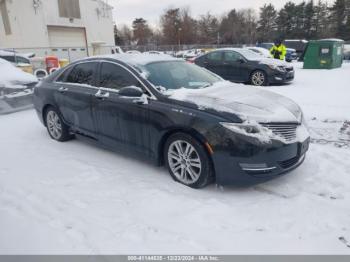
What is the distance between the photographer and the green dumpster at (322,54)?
15461 mm

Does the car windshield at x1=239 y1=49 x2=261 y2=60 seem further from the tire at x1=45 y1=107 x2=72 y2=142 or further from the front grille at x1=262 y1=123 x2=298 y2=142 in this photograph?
the front grille at x1=262 y1=123 x2=298 y2=142

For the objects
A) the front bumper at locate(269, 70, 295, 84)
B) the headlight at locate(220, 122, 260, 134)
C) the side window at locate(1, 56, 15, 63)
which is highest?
the side window at locate(1, 56, 15, 63)

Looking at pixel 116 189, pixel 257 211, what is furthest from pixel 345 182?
pixel 116 189

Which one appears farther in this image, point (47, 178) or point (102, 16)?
point (102, 16)

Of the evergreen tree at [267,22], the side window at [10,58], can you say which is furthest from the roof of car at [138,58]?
the evergreen tree at [267,22]

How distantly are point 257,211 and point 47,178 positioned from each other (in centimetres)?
275

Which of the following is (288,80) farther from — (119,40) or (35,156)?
(119,40)

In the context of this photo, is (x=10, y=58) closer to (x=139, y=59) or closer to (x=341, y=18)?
(x=139, y=59)

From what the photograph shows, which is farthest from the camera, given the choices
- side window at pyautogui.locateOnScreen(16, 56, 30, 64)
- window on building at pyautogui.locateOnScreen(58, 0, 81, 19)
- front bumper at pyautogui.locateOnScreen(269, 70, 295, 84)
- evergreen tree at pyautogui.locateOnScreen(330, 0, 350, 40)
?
evergreen tree at pyautogui.locateOnScreen(330, 0, 350, 40)

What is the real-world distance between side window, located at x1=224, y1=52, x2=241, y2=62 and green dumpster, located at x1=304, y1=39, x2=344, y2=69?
650cm

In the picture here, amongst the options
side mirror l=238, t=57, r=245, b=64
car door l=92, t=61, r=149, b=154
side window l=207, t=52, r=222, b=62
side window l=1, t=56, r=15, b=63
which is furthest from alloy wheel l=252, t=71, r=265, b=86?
side window l=1, t=56, r=15, b=63

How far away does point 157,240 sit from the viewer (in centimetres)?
275

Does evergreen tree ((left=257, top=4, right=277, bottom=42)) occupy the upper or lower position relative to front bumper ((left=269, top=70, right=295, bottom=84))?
upper

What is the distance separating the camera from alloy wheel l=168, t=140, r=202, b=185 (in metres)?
3.53
